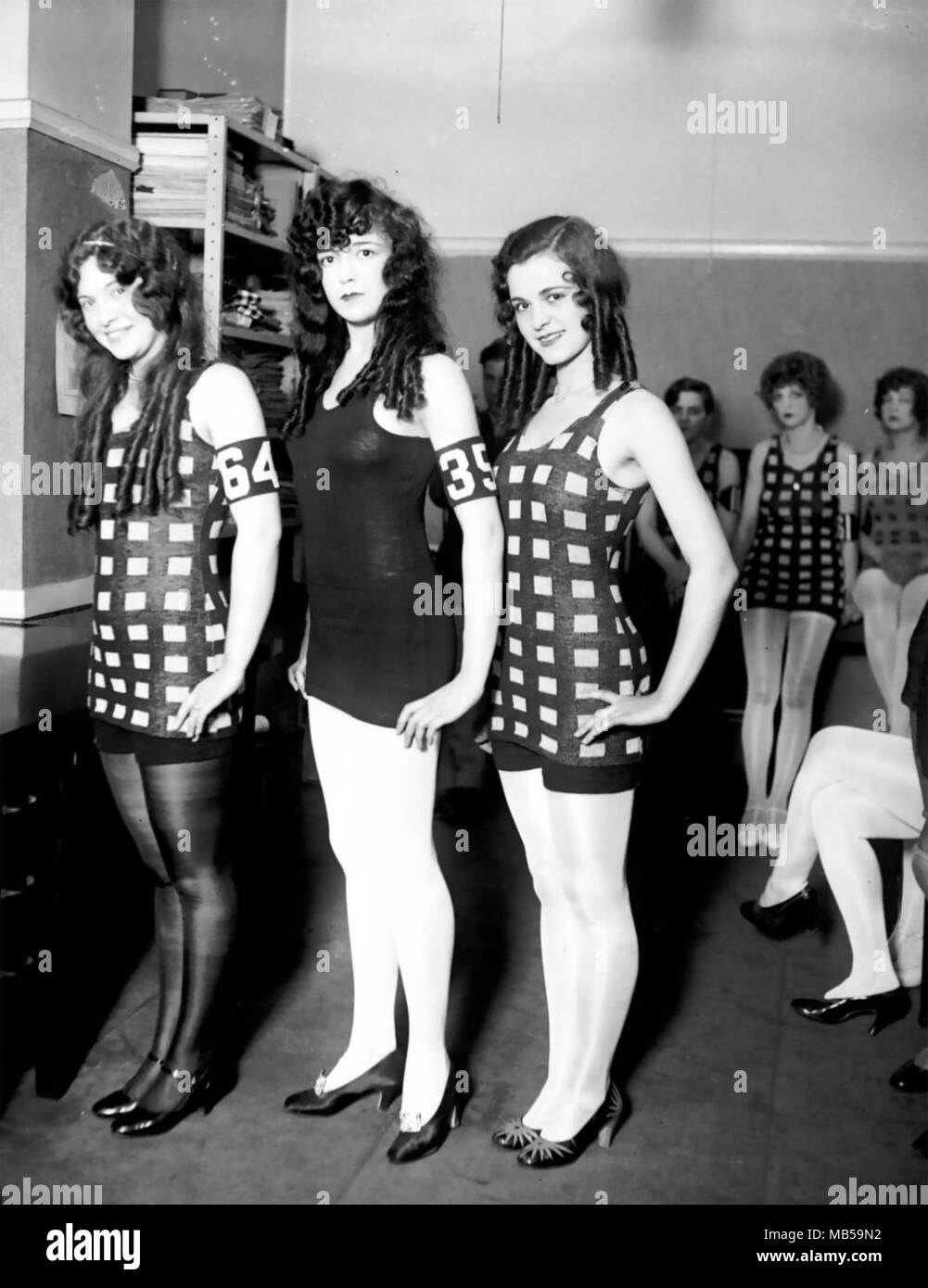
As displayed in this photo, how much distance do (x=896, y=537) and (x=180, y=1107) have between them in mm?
2640

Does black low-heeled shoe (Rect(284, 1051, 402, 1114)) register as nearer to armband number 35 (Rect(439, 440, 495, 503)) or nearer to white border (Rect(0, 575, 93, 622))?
armband number 35 (Rect(439, 440, 495, 503))

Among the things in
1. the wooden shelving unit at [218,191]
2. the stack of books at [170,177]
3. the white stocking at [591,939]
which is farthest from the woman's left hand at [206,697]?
the stack of books at [170,177]

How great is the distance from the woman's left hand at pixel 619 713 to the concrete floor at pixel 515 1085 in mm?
690

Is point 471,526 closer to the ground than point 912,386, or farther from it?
closer to the ground

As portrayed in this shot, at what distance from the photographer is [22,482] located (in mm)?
2652

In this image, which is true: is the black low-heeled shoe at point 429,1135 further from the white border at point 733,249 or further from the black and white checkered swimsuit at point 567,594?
the white border at point 733,249

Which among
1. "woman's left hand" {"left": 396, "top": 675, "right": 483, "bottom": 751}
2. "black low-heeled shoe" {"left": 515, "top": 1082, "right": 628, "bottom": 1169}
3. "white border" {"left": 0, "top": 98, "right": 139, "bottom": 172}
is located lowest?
"black low-heeled shoe" {"left": 515, "top": 1082, "right": 628, "bottom": 1169}

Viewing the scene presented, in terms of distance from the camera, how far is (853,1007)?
8.55 feet

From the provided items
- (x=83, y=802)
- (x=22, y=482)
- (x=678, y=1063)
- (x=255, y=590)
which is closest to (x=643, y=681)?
(x=255, y=590)

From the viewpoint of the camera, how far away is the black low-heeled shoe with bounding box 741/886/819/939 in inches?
118

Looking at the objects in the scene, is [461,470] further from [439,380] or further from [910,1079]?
[910,1079]

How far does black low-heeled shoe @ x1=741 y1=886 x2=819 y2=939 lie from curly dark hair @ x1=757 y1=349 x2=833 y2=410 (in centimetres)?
159

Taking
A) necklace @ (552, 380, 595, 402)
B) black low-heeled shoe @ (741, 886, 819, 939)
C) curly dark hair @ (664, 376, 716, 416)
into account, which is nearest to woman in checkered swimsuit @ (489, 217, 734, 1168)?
necklace @ (552, 380, 595, 402)

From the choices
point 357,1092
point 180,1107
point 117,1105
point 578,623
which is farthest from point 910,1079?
point 117,1105
